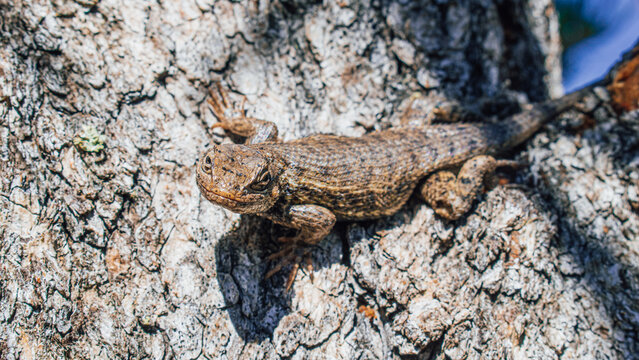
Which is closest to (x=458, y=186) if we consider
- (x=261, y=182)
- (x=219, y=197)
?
(x=261, y=182)

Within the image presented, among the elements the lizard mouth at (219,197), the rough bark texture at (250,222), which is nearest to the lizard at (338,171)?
the lizard mouth at (219,197)

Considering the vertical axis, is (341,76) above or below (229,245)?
above

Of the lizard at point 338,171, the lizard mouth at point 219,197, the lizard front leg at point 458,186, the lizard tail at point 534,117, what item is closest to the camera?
the lizard mouth at point 219,197

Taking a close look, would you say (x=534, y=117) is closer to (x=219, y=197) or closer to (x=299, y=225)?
(x=299, y=225)

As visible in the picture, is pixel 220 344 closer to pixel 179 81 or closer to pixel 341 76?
pixel 179 81

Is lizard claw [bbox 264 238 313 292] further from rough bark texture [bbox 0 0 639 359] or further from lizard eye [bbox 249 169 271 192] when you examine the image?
lizard eye [bbox 249 169 271 192]

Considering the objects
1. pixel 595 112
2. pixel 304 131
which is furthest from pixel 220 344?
pixel 595 112

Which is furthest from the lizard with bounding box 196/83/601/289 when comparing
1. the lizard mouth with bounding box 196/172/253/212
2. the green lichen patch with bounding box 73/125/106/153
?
the green lichen patch with bounding box 73/125/106/153

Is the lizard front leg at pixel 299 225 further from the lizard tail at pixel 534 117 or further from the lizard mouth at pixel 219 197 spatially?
the lizard tail at pixel 534 117
